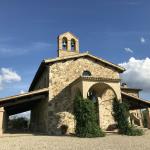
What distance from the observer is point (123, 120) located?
58.7 feet

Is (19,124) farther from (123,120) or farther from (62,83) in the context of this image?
(123,120)

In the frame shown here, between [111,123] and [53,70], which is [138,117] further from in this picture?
[53,70]

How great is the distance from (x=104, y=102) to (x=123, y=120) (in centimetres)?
358

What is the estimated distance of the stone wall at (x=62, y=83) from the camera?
19.5 meters

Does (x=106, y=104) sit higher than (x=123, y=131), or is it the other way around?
(x=106, y=104)

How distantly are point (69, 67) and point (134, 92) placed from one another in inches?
456

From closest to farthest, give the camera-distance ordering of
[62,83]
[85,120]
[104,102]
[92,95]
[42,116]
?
[85,120], [62,83], [92,95], [104,102], [42,116]

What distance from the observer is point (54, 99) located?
19906 millimetres

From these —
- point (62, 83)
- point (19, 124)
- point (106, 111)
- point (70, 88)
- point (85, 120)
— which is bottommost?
point (85, 120)

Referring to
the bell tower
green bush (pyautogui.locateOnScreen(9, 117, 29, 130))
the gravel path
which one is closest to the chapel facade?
the bell tower

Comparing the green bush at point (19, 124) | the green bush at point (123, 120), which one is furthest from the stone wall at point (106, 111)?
the green bush at point (19, 124)

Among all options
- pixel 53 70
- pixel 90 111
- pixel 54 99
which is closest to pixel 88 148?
pixel 90 111

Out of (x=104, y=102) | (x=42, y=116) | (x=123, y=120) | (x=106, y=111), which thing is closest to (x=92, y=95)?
(x=104, y=102)

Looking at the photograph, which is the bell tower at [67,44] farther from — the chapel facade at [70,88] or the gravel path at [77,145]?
the gravel path at [77,145]
